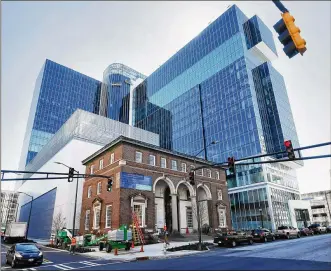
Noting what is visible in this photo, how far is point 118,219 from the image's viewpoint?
28750mm

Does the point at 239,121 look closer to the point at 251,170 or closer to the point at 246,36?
the point at 251,170

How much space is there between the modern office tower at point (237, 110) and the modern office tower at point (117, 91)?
42.6m

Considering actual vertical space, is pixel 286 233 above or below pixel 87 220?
below

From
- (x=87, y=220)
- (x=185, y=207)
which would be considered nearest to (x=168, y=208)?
(x=185, y=207)

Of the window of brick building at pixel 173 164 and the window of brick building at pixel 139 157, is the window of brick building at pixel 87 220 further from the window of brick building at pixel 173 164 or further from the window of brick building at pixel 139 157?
the window of brick building at pixel 173 164

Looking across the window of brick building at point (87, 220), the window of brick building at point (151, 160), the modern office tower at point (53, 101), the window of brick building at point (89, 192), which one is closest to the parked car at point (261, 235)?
the window of brick building at point (151, 160)

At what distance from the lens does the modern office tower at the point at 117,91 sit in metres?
146

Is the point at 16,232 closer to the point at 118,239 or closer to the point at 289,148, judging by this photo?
the point at 118,239

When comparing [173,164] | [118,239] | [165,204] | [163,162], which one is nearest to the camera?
[118,239]

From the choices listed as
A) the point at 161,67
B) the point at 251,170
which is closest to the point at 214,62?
the point at 161,67

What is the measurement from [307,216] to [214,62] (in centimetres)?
5817

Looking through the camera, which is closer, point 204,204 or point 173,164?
point 173,164

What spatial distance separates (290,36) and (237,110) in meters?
70.2

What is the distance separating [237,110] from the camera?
7344cm
